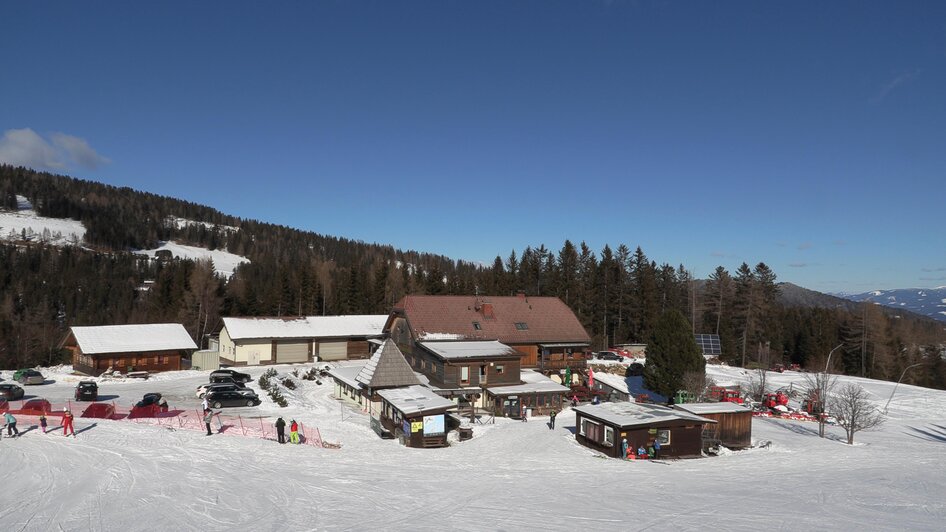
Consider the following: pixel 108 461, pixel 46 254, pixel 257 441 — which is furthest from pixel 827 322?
pixel 46 254

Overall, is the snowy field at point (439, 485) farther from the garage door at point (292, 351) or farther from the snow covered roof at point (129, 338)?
the garage door at point (292, 351)

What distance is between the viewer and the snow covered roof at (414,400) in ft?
97.1

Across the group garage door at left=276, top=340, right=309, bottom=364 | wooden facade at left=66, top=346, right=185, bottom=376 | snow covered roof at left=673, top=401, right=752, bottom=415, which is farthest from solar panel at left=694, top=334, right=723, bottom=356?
wooden facade at left=66, top=346, right=185, bottom=376

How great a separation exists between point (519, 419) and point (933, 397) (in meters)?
42.8

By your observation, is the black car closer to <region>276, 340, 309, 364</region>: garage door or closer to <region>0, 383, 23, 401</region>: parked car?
<region>0, 383, 23, 401</region>: parked car

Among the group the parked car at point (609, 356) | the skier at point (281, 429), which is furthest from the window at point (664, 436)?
the parked car at point (609, 356)

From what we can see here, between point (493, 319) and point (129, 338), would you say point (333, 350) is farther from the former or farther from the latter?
point (129, 338)

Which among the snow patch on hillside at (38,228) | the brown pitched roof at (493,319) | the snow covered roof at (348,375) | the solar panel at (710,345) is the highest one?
the snow patch on hillside at (38,228)

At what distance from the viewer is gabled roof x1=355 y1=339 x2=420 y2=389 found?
36.9m

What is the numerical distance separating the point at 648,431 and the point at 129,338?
46.8 m

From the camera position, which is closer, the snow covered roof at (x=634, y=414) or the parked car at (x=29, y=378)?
the snow covered roof at (x=634, y=414)

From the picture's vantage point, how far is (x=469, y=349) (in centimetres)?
4494

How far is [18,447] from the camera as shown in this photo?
2300 cm

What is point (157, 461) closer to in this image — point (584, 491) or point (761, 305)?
point (584, 491)
